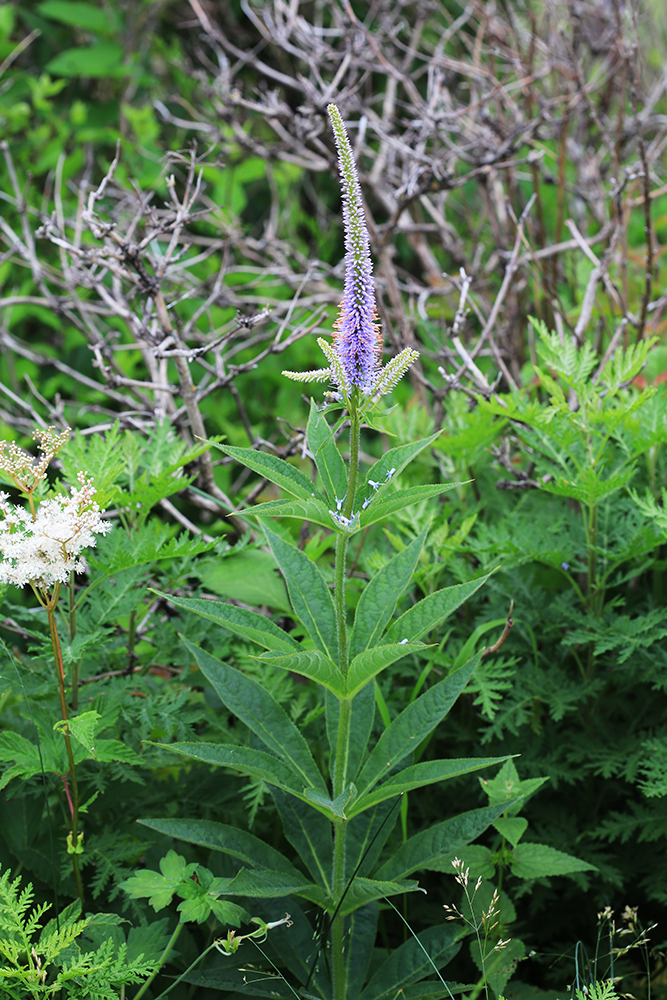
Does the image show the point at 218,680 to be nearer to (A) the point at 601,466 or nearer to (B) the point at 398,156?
(A) the point at 601,466

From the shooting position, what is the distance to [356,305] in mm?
1258

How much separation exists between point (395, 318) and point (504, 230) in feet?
3.14

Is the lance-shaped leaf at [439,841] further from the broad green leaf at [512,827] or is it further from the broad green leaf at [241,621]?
the broad green leaf at [241,621]

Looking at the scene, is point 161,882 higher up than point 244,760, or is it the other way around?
point 244,760

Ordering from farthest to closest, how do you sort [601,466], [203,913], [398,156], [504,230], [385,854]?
[398,156] → [504,230] → [601,466] → [385,854] → [203,913]

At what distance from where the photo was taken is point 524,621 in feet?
6.47

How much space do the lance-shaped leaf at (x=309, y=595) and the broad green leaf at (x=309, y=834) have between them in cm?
37

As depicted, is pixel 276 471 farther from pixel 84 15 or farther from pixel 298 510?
pixel 84 15

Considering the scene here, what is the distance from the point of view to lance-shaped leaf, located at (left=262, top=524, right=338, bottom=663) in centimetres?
148

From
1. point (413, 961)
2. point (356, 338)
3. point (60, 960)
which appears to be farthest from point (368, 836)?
point (356, 338)

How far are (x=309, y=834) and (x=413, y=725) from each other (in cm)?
33

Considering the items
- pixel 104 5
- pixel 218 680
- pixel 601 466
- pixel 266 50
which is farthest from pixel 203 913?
pixel 266 50

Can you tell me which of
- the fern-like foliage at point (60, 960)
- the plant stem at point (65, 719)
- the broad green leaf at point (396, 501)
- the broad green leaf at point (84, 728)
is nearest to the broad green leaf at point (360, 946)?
the fern-like foliage at point (60, 960)

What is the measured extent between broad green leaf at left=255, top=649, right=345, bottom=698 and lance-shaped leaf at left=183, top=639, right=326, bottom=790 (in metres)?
0.28
